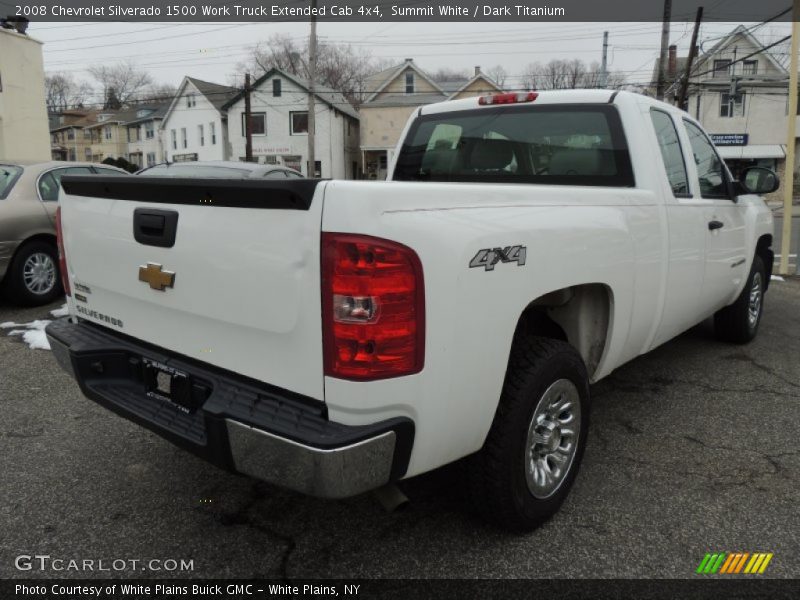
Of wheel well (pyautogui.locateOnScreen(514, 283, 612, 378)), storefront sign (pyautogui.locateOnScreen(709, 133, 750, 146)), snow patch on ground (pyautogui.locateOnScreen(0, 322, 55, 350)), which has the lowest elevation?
snow patch on ground (pyautogui.locateOnScreen(0, 322, 55, 350))

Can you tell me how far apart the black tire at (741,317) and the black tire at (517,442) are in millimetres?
3422

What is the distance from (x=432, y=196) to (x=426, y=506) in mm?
1484

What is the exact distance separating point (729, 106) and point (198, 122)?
34259 millimetres

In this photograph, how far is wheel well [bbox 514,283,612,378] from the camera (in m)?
2.94

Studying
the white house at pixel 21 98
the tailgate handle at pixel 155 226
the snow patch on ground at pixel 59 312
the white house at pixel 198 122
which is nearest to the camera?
the tailgate handle at pixel 155 226

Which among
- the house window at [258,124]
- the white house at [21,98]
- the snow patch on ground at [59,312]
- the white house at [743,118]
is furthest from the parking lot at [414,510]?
the house window at [258,124]

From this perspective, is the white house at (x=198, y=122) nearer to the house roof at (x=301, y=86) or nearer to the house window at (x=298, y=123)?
A: the house roof at (x=301, y=86)

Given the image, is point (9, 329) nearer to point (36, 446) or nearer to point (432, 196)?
point (36, 446)

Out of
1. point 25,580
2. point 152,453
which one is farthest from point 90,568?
point 152,453

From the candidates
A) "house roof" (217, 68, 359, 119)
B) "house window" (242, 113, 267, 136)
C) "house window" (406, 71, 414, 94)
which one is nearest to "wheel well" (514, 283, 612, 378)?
"house roof" (217, 68, 359, 119)

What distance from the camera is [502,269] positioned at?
218 centimetres

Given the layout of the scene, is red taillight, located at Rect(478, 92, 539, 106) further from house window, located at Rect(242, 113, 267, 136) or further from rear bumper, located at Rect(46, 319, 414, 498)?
house window, located at Rect(242, 113, 267, 136)

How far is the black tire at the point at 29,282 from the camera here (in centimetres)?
651

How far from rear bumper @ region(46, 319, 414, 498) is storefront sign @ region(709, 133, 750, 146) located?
40623mm
